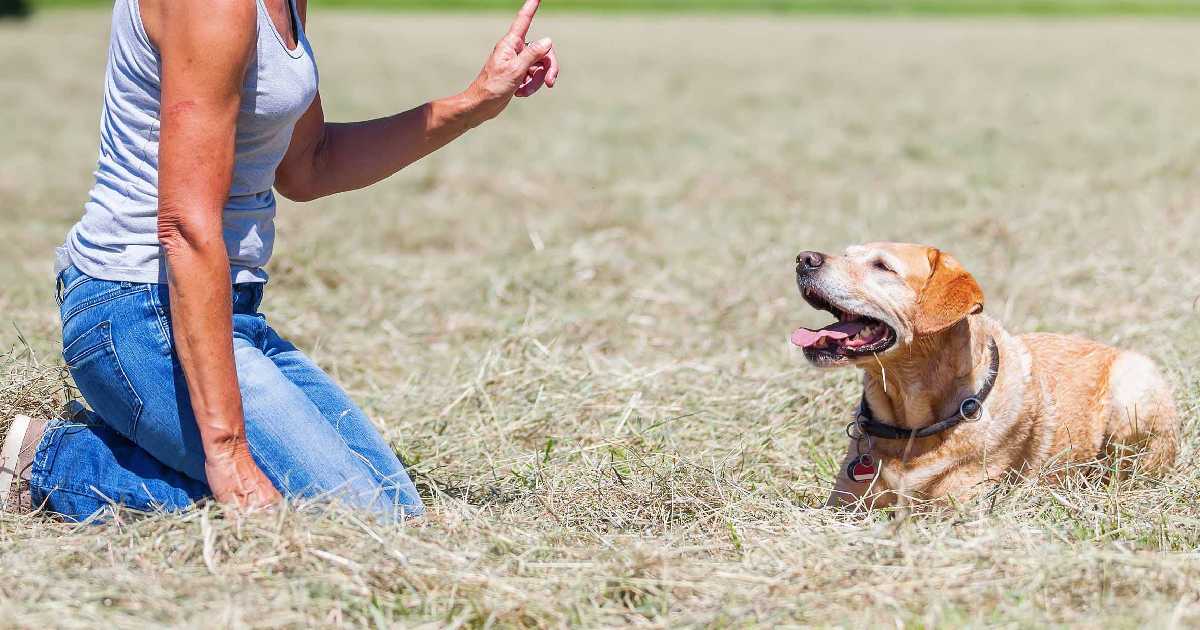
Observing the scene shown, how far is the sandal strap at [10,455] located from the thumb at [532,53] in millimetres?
1801

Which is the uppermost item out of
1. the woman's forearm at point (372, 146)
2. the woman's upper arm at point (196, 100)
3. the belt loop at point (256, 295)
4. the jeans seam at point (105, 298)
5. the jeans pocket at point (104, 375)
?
the woman's upper arm at point (196, 100)

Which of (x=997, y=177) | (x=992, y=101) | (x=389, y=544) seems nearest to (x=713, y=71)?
(x=992, y=101)

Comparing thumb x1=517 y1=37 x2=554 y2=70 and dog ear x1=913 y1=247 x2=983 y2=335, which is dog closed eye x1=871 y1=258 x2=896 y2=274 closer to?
dog ear x1=913 y1=247 x2=983 y2=335

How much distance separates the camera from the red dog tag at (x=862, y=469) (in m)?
3.97

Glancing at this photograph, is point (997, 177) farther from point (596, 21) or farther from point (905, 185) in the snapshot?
point (596, 21)

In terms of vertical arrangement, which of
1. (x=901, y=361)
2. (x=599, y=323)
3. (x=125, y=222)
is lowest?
(x=599, y=323)

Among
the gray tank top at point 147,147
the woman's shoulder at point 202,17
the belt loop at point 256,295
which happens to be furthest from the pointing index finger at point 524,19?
the belt loop at point 256,295

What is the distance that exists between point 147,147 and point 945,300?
2.31m

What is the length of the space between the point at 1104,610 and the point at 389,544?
1686 mm

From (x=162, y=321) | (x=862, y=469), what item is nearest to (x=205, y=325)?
(x=162, y=321)

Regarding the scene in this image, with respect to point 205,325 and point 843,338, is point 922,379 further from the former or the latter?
point 205,325

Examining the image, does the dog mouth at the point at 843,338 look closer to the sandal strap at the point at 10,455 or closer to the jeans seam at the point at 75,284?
the jeans seam at the point at 75,284

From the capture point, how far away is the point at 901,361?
402 cm

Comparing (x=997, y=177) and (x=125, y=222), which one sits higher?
(x=125, y=222)
